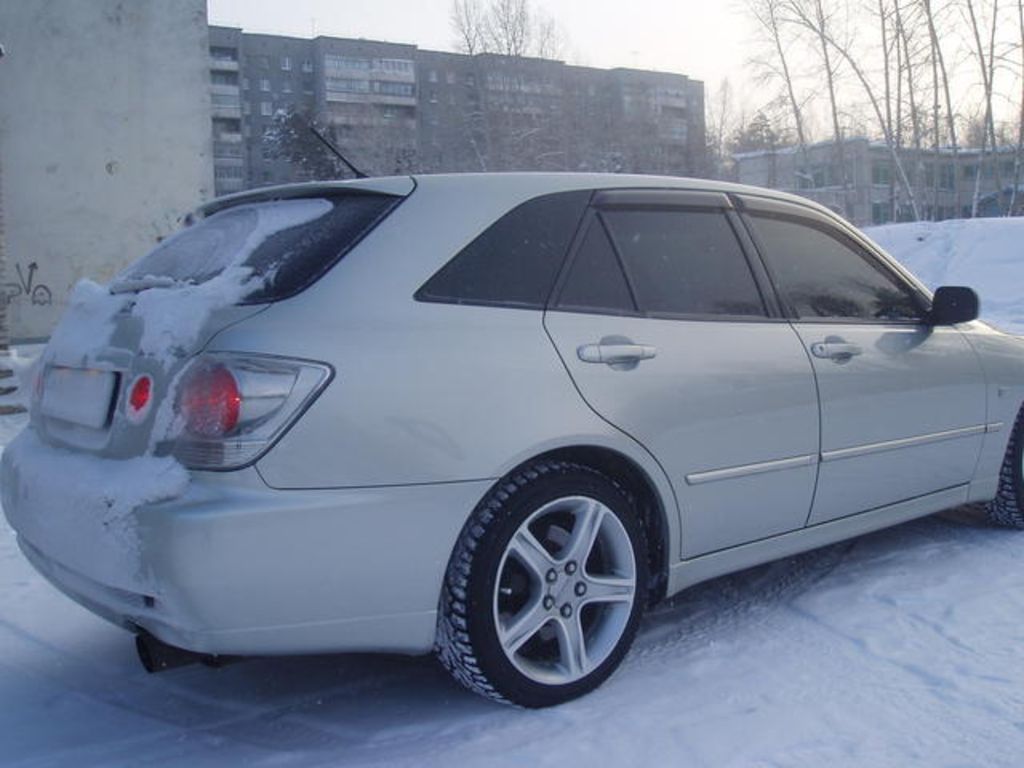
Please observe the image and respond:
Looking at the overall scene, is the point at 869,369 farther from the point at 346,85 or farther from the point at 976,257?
the point at 346,85

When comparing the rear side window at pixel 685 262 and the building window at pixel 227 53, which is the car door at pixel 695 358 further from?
the building window at pixel 227 53

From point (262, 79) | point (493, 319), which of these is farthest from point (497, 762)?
point (262, 79)

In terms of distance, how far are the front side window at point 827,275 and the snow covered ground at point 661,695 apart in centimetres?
105

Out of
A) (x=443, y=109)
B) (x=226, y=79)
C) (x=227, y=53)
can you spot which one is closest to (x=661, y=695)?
(x=443, y=109)

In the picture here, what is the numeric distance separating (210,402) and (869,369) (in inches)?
95.7

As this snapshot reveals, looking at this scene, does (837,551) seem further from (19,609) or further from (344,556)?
(19,609)

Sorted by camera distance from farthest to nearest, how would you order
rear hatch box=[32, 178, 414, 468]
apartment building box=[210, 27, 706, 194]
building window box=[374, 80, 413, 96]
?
building window box=[374, 80, 413, 96] → apartment building box=[210, 27, 706, 194] → rear hatch box=[32, 178, 414, 468]

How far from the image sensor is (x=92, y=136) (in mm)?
16828

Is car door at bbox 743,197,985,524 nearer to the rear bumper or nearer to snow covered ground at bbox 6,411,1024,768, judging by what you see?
snow covered ground at bbox 6,411,1024,768

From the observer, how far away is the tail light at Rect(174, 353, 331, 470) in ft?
7.80

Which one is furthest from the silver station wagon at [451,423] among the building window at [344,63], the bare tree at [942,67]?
the building window at [344,63]

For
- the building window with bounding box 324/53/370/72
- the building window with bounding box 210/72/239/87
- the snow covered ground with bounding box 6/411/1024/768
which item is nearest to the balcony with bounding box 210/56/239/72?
the building window with bounding box 210/72/239/87

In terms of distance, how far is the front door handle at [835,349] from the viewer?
356 cm

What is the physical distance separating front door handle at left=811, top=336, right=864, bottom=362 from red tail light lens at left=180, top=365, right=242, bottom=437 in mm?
2066
